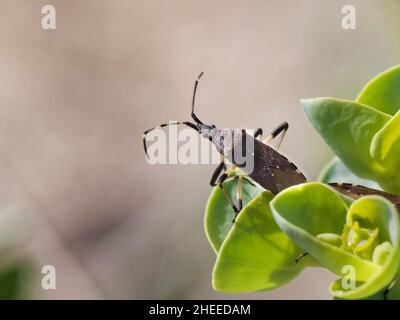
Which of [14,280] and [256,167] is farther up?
[256,167]

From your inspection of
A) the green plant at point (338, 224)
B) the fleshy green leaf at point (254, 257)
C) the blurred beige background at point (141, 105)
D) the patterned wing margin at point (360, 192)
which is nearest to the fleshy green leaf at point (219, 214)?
the green plant at point (338, 224)

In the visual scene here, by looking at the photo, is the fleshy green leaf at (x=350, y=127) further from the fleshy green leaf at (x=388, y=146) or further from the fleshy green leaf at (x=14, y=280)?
the fleshy green leaf at (x=14, y=280)

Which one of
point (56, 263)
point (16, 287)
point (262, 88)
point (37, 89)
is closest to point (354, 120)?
point (16, 287)

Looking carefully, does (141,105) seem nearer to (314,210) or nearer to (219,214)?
(219,214)

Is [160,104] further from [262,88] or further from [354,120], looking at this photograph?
[354,120]

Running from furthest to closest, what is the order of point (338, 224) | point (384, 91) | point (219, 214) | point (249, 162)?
point (249, 162), point (219, 214), point (384, 91), point (338, 224)

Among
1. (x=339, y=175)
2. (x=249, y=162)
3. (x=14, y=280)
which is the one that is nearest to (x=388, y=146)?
(x=339, y=175)

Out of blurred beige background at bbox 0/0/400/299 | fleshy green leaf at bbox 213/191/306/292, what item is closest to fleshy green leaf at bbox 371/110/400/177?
fleshy green leaf at bbox 213/191/306/292
